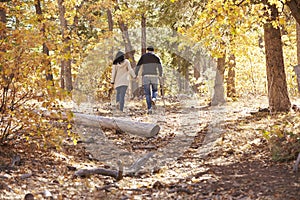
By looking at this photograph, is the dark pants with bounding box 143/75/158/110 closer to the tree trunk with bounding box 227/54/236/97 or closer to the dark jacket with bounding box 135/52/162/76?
the dark jacket with bounding box 135/52/162/76

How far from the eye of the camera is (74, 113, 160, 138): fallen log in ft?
31.2

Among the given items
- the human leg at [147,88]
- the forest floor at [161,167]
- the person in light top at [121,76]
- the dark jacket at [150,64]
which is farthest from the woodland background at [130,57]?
the human leg at [147,88]

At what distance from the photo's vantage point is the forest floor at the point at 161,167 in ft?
17.5

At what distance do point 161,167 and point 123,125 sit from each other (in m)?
2.83

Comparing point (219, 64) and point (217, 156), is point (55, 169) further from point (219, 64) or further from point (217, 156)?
point (219, 64)

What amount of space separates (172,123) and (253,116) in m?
2.33

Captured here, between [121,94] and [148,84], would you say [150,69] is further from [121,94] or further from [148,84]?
[121,94]

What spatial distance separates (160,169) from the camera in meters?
7.00

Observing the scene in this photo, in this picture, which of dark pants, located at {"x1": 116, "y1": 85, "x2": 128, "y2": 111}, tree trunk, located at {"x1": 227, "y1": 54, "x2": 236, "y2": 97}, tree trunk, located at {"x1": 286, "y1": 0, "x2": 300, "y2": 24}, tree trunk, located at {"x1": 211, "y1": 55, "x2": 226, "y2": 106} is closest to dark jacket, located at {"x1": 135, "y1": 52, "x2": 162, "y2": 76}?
dark pants, located at {"x1": 116, "y1": 85, "x2": 128, "y2": 111}

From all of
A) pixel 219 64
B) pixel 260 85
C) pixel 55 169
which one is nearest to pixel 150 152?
pixel 55 169

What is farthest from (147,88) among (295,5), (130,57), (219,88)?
(130,57)

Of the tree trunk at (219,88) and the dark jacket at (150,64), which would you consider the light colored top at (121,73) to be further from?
the tree trunk at (219,88)

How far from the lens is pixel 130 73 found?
1309 cm

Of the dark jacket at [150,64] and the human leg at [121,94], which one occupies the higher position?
the dark jacket at [150,64]
